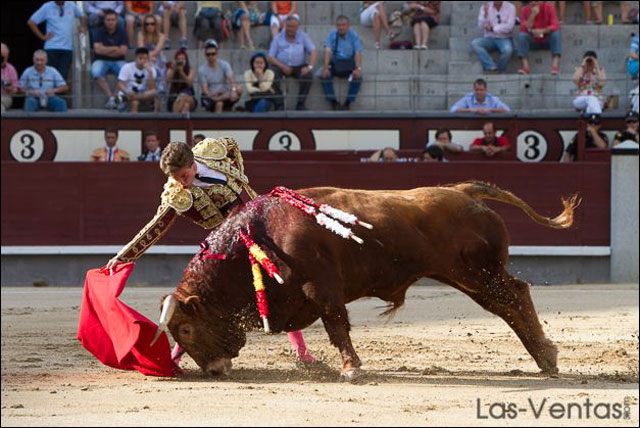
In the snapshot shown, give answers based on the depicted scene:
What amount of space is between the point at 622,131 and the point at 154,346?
666 cm

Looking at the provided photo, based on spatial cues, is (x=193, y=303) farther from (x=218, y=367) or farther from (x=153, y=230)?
(x=153, y=230)

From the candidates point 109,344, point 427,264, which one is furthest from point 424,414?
point 109,344

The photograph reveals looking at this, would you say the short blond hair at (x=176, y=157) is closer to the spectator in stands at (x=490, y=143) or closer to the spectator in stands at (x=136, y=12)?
the spectator in stands at (x=490, y=143)

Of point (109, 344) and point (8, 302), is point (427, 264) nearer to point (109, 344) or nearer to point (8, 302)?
point (109, 344)

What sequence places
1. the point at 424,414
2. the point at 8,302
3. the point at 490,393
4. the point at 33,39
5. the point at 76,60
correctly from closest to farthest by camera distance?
the point at 424,414
the point at 490,393
the point at 8,302
the point at 76,60
the point at 33,39

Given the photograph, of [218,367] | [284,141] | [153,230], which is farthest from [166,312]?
[284,141]

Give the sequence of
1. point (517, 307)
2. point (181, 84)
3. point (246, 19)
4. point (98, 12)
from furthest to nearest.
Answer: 1. point (246, 19)
2. point (98, 12)
3. point (181, 84)
4. point (517, 307)

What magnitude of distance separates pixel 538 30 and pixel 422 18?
1120mm

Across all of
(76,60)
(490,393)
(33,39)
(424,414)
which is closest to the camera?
(424,414)

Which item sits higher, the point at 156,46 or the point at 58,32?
the point at 58,32

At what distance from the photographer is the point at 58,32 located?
1225 cm

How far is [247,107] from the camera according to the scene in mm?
11922

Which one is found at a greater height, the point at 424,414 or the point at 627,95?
the point at 627,95

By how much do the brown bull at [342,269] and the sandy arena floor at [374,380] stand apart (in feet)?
0.71
